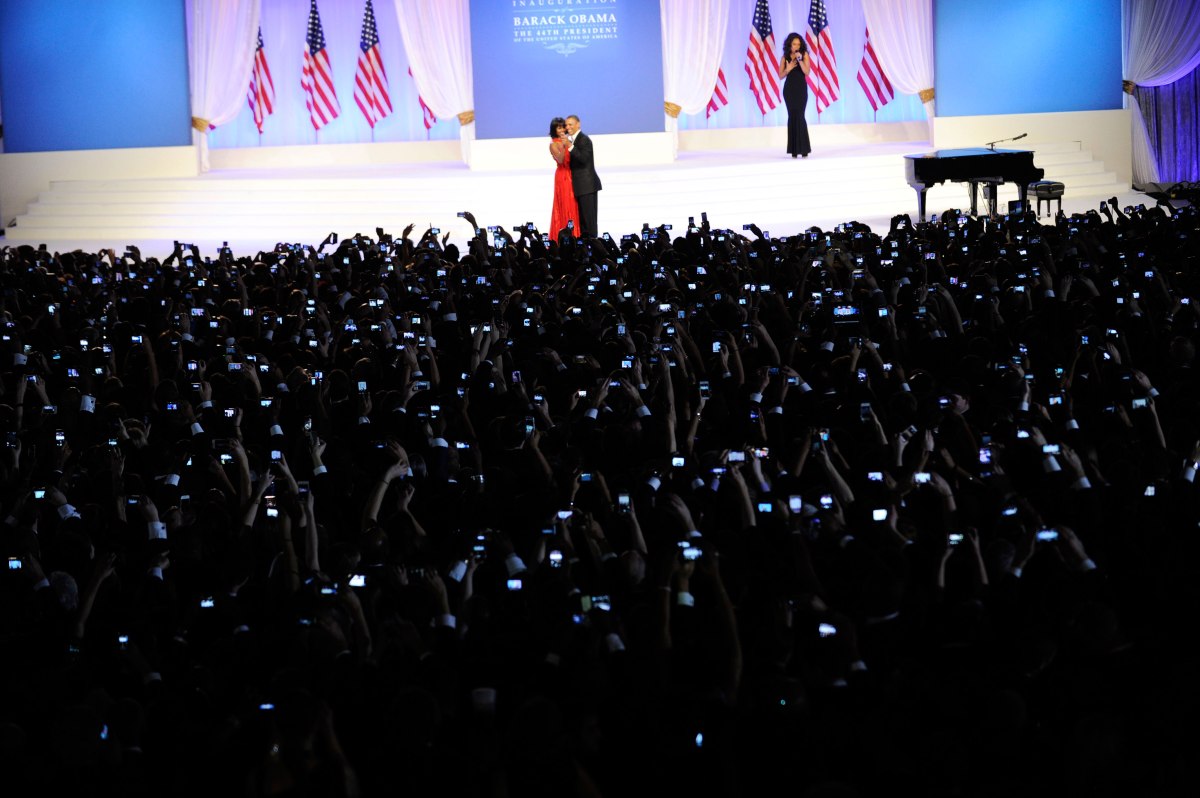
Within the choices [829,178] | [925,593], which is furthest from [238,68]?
[925,593]

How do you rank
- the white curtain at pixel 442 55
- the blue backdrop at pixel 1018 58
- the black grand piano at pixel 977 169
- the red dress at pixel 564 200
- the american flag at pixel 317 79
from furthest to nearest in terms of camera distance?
the american flag at pixel 317 79
the blue backdrop at pixel 1018 58
the white curtain at pixel 442 55
the black grand piano at pixel 977 169
the red dress at pixel 564 200

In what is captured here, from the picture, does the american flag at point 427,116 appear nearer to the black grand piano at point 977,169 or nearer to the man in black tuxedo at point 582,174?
the black grand piano at point 977,169

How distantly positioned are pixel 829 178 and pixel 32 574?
591 inches

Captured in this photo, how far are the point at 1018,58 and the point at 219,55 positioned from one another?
10.9m

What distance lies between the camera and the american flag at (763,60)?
21.6 m

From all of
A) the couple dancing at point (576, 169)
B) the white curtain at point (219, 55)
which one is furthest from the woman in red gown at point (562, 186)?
the white curtain at point (219, 55)

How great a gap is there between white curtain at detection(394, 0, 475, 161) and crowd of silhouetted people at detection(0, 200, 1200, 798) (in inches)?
513

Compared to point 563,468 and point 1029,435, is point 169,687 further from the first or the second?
point 1029,435

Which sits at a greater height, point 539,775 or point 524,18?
point 524,18

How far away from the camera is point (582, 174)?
12.6 m

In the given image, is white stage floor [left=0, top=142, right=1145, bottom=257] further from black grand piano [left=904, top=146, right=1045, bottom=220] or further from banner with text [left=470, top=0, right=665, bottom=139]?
black grand piano [left=904, top=146, right=1045, bottom=220]

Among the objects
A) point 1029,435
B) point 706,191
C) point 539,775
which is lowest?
point 539,775

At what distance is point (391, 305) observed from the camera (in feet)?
26.3

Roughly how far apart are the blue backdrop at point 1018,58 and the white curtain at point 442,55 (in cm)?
649
